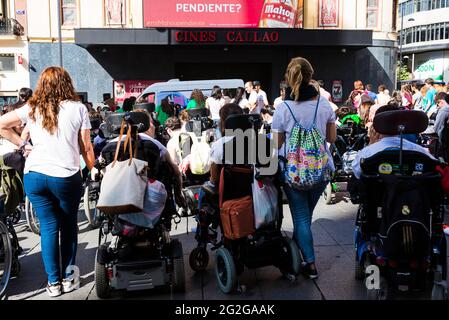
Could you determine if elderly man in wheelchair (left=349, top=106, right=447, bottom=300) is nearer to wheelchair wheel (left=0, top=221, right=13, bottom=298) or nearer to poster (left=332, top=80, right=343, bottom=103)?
wheelchair wheel (left=0, top=221, right=13, bottom=298)

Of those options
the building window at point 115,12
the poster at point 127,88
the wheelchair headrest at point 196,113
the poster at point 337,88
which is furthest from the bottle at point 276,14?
the wheelchair headrest at point 196,113

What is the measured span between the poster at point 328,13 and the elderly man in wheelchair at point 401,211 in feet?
57.6

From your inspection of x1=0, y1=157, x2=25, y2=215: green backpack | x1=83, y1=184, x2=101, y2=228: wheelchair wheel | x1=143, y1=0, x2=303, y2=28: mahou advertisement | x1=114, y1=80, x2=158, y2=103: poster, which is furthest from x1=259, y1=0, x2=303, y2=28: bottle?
x1=0, y1=157, x2=25, y2=215: green backpack

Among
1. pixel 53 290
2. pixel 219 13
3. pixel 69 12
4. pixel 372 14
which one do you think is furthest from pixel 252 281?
pixel 372 14

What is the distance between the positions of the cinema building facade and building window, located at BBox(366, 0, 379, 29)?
0.13 feet

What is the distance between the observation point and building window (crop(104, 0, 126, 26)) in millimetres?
19531

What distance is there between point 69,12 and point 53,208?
1745 centimetres

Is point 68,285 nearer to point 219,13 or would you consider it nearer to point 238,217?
point 238,217

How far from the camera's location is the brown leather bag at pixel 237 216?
4.08 meters

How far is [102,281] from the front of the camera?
4.09 meters

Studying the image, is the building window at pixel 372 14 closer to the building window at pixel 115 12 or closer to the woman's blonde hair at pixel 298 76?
the building window at pixel 115 12
